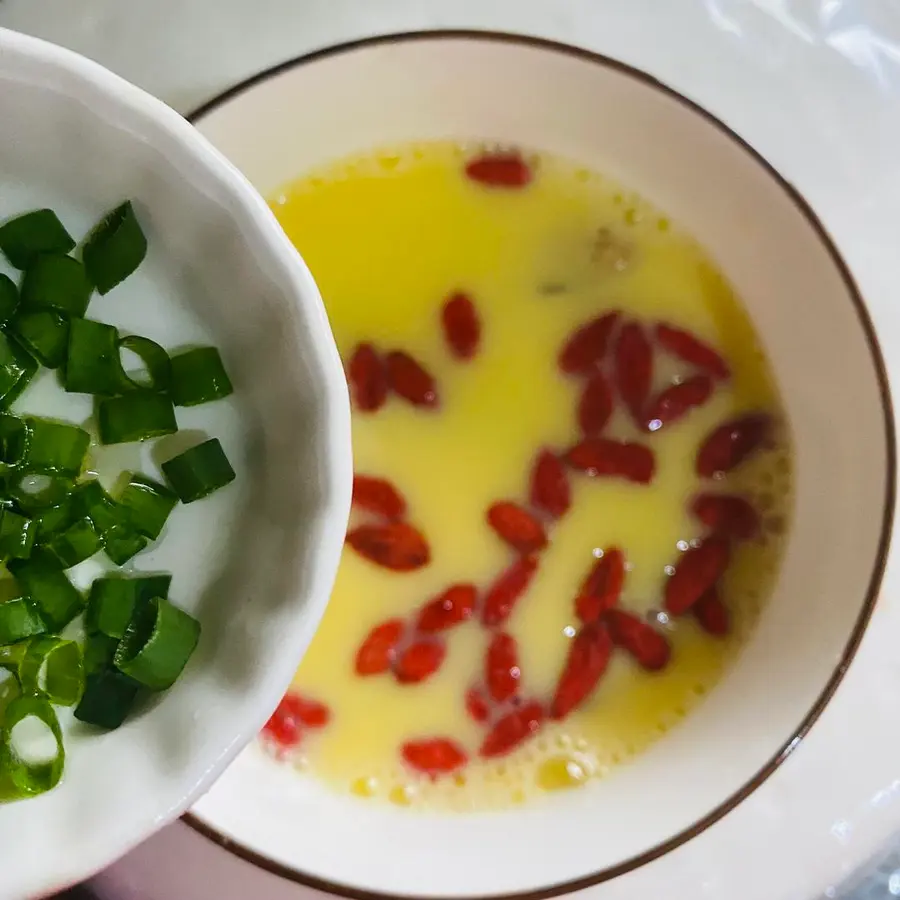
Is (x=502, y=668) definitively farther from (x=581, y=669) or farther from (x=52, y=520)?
(x=52, y=520)

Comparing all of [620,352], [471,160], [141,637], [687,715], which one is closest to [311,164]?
[471,160]

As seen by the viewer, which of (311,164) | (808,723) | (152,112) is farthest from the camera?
(311,164)

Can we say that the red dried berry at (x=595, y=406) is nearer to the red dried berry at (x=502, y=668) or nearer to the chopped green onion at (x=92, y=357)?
Answer: the red dried berry at (x=502, y=668)

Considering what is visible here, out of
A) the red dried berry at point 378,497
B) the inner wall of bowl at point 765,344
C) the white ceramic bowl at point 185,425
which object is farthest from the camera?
the red dried berry at point 378,497

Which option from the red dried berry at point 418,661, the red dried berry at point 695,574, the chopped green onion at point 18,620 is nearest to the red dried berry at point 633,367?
the red dried berry at point 695,574

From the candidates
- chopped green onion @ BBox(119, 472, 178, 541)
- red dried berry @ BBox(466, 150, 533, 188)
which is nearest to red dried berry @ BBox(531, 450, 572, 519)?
red dried berry @ BBox(466, 150, 533, 188)

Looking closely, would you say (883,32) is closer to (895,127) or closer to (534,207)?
(895,127)

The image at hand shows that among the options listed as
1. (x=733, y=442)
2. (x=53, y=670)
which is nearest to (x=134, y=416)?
(x=53, y=670)
